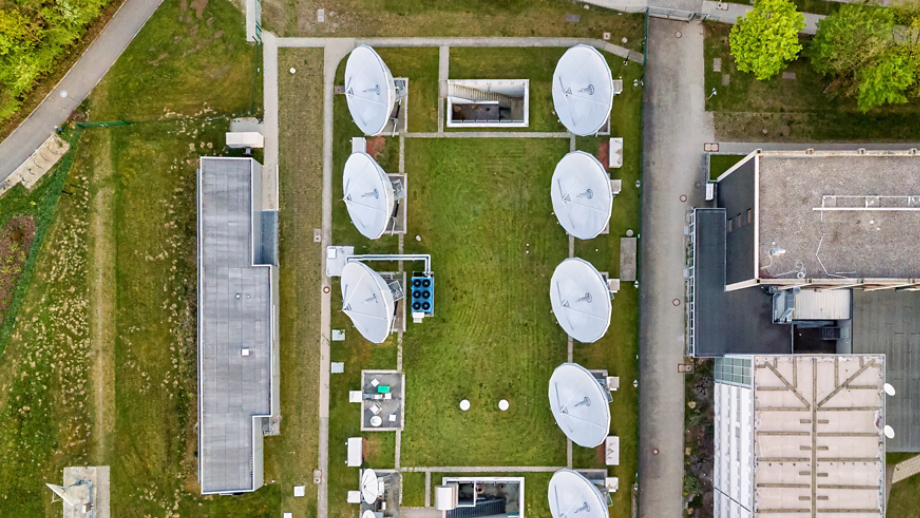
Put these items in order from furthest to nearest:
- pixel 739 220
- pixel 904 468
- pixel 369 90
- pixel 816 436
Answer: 1. pixel 904 468
2. pixel 369 90
3. pixel 739 220
4. pixel 816 436

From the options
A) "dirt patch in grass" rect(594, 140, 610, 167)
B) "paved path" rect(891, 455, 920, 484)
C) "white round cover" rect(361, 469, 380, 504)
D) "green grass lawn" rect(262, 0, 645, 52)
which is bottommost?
"white round cover" rect(361, 469, 380, 504)

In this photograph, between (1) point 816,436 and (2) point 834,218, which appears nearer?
(2) point 834,218

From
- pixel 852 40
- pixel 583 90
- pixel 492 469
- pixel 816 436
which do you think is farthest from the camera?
pixel 492 469

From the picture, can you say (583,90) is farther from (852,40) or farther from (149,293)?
(149,293)

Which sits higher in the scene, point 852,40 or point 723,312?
point 852,40

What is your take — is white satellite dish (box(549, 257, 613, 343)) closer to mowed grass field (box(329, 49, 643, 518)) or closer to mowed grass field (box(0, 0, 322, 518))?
mowed grass field (box(329, 49, 643, 518))

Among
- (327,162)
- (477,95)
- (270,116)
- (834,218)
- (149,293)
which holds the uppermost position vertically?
(477,95)

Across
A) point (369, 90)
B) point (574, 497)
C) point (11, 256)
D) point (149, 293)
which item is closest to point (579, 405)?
point (574, 497)

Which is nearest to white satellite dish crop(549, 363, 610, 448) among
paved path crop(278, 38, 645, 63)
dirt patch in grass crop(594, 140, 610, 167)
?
dirt patch in grass crop(594, 140, 610, 167)
